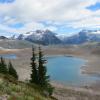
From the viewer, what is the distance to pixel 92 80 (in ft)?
263

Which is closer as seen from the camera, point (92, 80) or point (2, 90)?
point (2, 90)

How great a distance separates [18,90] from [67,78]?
70.8 m

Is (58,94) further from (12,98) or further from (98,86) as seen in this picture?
(12,98)

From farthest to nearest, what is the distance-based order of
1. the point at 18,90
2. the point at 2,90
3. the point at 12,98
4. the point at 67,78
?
the point at 67,78
the point at 18,90
the point at 2,90
the point at 12,98

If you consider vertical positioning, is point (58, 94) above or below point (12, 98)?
below

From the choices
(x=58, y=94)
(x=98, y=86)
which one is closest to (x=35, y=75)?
(x=58, y=94)

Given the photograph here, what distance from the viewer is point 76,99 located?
55.6 meters

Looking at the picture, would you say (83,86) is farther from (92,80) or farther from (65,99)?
(65,99)

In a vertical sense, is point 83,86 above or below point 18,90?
below

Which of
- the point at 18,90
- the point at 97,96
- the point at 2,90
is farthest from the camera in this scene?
the point at 97,96

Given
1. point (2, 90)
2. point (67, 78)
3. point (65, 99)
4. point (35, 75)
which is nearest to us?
point (2, 90)

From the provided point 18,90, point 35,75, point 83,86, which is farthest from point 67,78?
point 18,90

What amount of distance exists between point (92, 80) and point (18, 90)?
67.8 metres

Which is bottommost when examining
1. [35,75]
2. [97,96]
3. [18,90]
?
[97,96]
